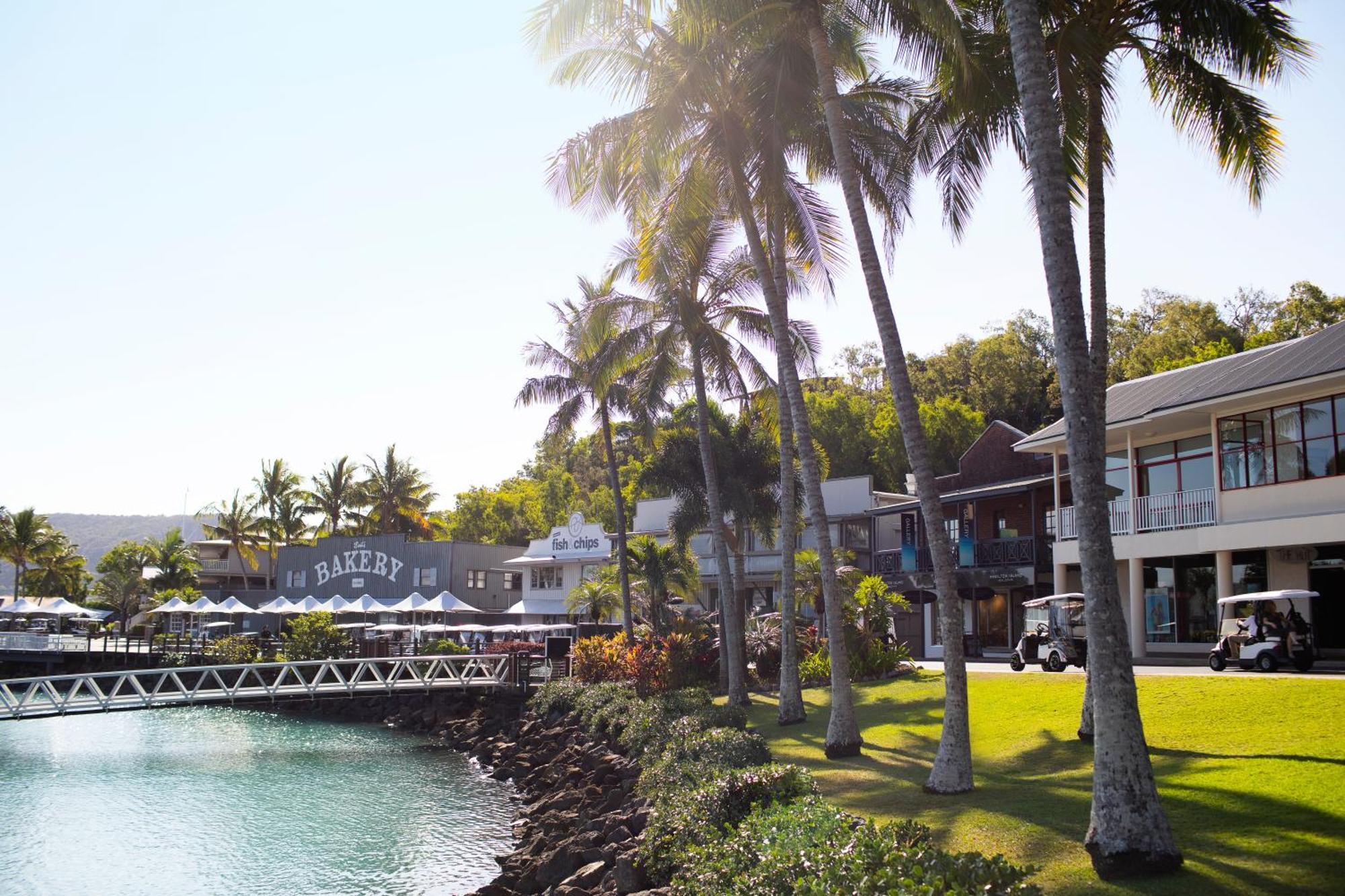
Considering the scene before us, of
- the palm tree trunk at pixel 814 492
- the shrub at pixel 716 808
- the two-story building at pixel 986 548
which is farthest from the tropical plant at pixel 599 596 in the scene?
the shrub at pixel 716 808

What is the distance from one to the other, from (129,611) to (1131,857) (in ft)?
282

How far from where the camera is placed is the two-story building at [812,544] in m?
41.6

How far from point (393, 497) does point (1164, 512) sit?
60.0m

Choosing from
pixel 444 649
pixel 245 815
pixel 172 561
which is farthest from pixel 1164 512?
pixel 172 561

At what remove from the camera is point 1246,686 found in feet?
53.1

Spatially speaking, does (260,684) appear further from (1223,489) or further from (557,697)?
(1223,489)

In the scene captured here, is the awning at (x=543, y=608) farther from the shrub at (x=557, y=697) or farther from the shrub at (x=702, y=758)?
the shrub at (x=702, y=758)

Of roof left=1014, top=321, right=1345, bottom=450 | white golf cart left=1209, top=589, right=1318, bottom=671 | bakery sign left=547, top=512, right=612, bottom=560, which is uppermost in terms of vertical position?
roof left=1014, top=321, right=1345, bottom=450

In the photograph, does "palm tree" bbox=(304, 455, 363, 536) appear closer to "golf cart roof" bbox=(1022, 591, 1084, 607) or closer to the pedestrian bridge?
the pedestrian bridge

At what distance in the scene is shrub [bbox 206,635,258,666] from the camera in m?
46.8

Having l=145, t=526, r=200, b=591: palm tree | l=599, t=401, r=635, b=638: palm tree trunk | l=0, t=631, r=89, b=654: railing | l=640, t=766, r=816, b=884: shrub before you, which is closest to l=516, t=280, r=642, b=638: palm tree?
l=599, t=401, r=635, b=638: palm tree trunk

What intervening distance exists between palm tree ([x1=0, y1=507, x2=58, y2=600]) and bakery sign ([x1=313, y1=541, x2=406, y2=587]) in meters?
29.7

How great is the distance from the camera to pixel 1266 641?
756 inches

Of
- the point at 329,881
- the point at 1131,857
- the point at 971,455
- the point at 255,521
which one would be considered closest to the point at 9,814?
the point at 329,881
